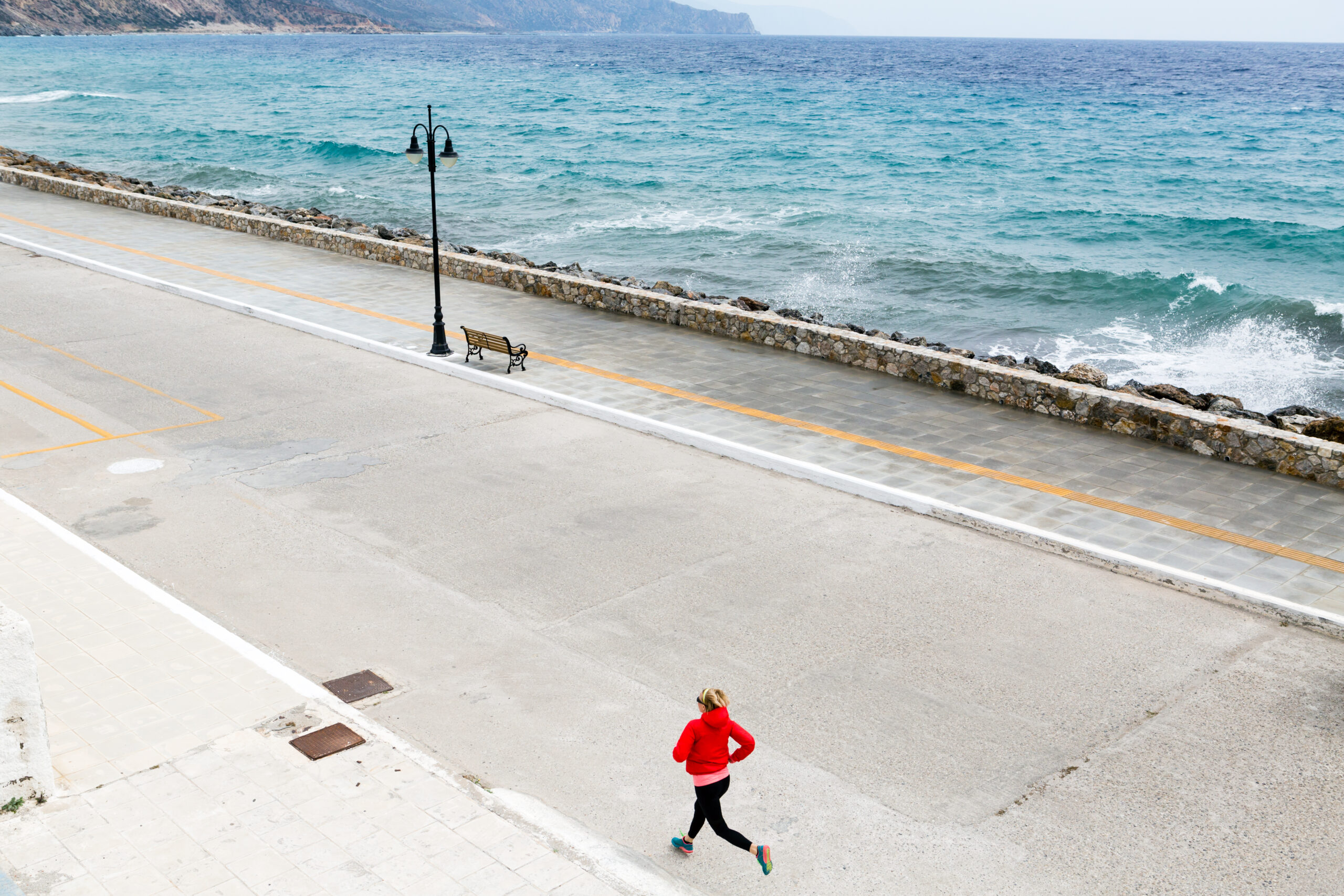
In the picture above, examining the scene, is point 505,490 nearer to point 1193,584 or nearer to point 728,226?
point 1193,584

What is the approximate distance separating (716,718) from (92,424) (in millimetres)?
11403

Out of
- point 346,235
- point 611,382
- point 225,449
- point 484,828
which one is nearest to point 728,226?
point 346,235

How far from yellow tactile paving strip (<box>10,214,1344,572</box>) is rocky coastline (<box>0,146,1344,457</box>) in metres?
3.03

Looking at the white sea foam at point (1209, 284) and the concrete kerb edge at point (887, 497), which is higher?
the concrete kerb edge at point (887, 497)

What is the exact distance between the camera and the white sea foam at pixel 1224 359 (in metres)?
23.0

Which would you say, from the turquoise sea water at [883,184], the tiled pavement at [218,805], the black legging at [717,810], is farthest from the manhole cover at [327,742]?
the turquoise sea water at [883,184]

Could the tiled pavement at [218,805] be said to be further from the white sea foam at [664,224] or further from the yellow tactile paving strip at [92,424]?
the white sea foam at [664,224]

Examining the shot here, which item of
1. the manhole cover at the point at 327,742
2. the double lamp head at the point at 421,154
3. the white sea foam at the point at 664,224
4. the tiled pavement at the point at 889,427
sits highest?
the double lamp head at the point at 421,154

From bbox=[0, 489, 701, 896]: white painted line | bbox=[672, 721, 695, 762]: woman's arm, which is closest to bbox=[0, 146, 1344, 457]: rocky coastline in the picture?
bbox=[672, 721, 695, 762]: woman's arm

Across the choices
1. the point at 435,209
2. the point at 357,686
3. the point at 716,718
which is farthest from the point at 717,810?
the point at 435,209

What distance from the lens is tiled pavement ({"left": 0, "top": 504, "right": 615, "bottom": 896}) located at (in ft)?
20.1

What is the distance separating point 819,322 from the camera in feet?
75.6

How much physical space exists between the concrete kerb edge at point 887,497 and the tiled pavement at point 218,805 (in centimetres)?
56

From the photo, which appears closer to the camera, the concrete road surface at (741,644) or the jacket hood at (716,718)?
the jacket hood at (716,718)
